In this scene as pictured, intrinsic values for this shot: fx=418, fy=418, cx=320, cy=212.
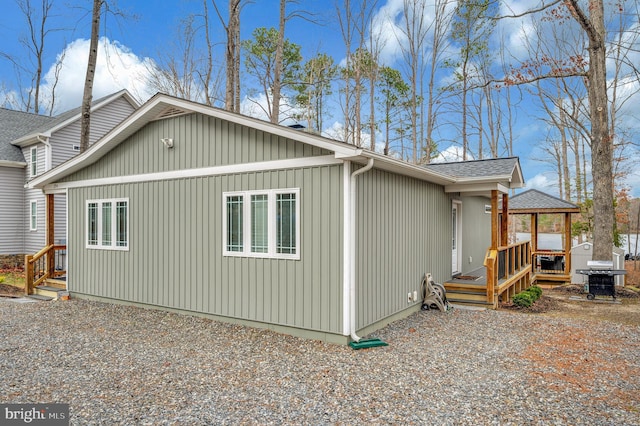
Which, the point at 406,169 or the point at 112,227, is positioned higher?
the point at 406,169

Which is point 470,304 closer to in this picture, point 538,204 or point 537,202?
point 538,204

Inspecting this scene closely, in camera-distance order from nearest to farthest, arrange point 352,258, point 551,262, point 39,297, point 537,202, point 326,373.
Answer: point 326,373, point 352,258, point 39,297, point 537,202, point 551,262

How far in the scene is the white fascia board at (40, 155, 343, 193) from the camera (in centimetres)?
580

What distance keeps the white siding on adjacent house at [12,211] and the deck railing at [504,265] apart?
16774mm

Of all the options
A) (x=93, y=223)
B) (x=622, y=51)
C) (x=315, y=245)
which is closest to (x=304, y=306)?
(x=315, y=245)

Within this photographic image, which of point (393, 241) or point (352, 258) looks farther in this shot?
point (393, 241)

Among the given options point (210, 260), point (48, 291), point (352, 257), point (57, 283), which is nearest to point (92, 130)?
point (57, 283)

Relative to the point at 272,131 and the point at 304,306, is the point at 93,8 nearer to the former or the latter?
the point at 272,131

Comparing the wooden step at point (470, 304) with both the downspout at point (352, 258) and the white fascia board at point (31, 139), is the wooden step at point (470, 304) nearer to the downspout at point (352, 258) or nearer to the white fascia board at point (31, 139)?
the downspout at point (352, 258)

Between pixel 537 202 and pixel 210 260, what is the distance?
9.98 metres

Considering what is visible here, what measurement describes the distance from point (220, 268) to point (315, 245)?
1872 millimetres

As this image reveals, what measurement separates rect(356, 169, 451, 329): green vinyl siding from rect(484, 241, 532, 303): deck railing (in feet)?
3.35

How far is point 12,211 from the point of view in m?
15.9

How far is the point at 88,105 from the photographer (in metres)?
12.2
